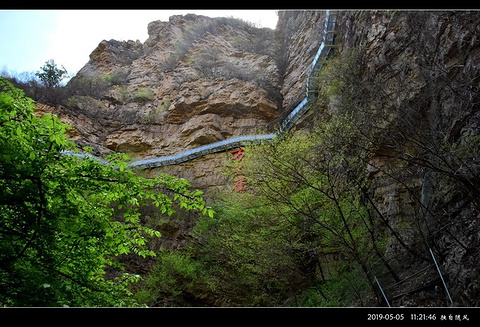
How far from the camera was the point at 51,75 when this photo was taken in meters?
25.5

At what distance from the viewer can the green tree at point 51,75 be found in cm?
2504

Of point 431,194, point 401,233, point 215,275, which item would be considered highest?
point 431,194

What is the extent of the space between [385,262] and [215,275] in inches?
308

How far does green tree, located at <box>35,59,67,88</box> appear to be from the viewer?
25042mm

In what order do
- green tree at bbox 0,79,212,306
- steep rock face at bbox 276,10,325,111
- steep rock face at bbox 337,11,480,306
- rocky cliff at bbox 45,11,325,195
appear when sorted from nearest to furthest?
green tree at bbox 0,79,212,306, steep rock face at bbox 337,11,480,306, steep rock face at bbox 276,10,325,111, rocky cliff at bbox 45,11,325,195

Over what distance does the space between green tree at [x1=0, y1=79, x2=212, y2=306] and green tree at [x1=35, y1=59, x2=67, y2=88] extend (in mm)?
24981

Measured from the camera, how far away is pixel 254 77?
24219mm

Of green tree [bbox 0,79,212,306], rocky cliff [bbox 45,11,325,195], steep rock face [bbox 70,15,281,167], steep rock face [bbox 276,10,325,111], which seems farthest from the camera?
steep rock face [bbox 70,15,281,167]
